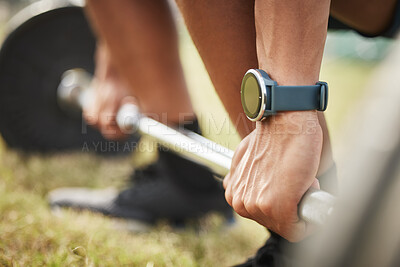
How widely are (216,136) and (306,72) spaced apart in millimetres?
Answer: 1235

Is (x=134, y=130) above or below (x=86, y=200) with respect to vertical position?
above

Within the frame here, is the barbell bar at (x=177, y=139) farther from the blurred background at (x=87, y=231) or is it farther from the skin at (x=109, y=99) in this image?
the blurred background at (x=87, y=231)

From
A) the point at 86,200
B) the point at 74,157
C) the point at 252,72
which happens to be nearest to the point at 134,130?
the point at 86,200

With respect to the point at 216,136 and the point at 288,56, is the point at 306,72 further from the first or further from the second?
the point at 216,136

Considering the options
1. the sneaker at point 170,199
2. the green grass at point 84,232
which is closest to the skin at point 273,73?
the green grass at point 84,232

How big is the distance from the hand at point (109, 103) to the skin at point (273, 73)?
0.64 meters

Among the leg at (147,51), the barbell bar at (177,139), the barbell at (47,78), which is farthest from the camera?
the barbell at (47,78)

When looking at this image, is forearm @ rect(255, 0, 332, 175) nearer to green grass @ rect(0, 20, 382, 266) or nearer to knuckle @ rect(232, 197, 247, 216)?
knuckle @ rect(232, 197, 247, 216)

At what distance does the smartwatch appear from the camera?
482 mm

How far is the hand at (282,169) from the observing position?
0.48m

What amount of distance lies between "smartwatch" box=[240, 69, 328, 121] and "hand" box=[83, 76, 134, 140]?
0.78m

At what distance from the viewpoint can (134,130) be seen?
3.87ft

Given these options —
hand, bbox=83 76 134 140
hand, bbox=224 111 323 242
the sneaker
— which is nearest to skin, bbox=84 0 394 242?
hand, bbox=224 111 323 242

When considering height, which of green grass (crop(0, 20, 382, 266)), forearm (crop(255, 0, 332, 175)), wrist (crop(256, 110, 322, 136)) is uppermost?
forearm (crop(255, 0, 332, 175))
